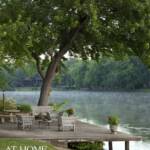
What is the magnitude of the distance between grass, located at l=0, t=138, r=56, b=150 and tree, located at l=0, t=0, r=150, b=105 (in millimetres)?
6008

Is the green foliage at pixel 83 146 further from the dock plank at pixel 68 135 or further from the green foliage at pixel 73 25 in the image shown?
the green foliage at pixel 73 25

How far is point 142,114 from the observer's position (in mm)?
57250

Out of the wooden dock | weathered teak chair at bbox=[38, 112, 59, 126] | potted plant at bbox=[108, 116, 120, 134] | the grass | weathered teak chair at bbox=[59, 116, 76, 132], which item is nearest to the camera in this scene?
the grass

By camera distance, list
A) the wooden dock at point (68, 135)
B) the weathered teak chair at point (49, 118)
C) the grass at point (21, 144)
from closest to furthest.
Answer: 1. the grass at point (21, 144)
2. the wooden dock at point (68, 135)
3. the weathered teak chair at point (49, 118)

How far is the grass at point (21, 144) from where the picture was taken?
18236 millimetres

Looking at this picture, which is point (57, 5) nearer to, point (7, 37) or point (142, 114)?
point (7, 37)

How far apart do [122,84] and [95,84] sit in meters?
21.0

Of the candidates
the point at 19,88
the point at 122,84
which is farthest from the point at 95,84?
the point at 19,88

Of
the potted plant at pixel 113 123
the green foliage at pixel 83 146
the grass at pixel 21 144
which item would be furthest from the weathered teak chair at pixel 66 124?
the grass at pixel 21 144

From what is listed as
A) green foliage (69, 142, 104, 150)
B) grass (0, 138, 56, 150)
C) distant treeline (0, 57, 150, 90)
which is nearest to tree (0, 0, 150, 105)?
green foliage (69, 142, 104, 150)

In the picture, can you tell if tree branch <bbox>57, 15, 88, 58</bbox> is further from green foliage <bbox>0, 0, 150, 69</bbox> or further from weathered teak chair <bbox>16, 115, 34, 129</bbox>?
weathered teak chair <bbox>16, 115, 34, 129</bbox>

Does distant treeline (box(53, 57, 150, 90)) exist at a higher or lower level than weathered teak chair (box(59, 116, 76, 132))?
higher

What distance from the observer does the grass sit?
1824cm

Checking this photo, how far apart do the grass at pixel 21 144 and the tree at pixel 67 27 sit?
6008 mm
